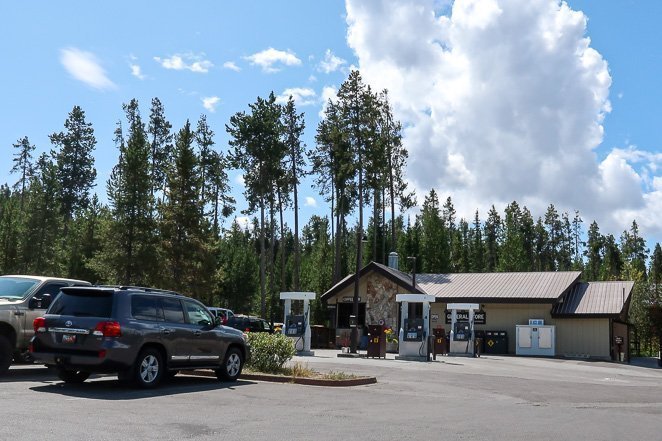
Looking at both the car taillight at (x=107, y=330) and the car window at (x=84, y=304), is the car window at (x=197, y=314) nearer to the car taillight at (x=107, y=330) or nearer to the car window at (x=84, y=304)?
the car window at (x=84, y=304)

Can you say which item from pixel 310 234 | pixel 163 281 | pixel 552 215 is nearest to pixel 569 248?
pixel 552 215

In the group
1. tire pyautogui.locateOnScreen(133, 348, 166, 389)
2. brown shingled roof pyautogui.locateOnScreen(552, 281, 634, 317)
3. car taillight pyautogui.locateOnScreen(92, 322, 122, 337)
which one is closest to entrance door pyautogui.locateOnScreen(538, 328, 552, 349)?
brown shingled roof pyautogui.locateOnScreen(552, 281, 634, 317)

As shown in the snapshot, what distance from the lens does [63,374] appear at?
42.0 ft

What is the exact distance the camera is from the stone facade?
146ft

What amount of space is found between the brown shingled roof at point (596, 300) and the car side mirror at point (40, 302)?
32393 millimetres

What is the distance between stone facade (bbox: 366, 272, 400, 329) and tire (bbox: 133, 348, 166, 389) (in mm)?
32402

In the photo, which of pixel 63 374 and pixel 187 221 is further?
pixel 187 221

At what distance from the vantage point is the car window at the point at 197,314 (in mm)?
14008

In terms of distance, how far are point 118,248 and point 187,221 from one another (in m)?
4.74

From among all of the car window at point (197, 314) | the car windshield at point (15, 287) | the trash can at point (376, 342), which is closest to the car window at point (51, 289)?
the car windshield at point (15, 287)

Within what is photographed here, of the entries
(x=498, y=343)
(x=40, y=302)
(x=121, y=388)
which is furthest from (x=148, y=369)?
(x=498, y=343)

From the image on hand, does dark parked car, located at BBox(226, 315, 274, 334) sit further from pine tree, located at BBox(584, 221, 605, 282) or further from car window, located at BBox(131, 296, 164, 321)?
pine tree, located at BBox(584, 221, 605, 282)

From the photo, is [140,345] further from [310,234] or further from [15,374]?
[310,234]

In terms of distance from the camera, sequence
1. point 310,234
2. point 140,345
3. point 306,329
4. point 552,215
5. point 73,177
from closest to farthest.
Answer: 1. point 140,345
2. point 306,329
3. point 73,177
4. point 552,215
5. point 310,234
